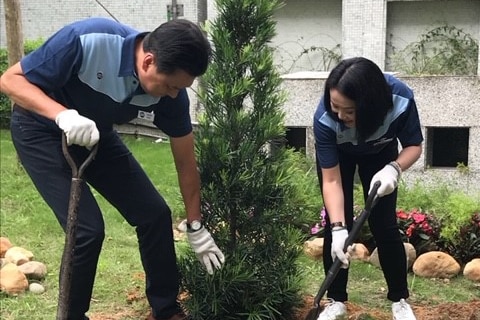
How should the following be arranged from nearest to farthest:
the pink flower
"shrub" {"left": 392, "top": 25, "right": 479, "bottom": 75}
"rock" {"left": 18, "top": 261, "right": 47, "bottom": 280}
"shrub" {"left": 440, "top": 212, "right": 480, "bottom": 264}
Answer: "rock" {"left": 18, "top": 261, "right": 47, "bottom": 280} < "shrub" {"left": 440, "top": 212, "right": 480, "bottom": 264} < the pink flower < "shrub" {"left": 392, "top": 25, "right": 479, "bottom": 75}

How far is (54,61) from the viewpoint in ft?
8.03

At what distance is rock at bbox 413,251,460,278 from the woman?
3.31ft

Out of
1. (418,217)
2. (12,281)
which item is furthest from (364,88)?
(12,281)

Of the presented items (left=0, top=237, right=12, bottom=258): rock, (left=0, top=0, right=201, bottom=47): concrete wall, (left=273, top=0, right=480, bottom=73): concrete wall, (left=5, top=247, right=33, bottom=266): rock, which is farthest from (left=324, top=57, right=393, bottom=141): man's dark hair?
(left=0, top=0, right=201, bottom=47): concrete wall

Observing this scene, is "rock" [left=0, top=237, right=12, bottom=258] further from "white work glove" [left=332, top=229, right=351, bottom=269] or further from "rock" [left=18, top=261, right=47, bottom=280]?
"white work glove" [left=332, top=229, right=351, bottom=269]

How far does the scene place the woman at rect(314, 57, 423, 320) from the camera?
270cm

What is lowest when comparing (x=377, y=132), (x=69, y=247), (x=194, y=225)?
(x=194, y=225)

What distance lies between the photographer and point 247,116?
3.13 meters

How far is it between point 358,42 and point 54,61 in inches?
294

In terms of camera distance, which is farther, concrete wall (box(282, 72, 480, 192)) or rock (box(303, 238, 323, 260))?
concrete wall (box(282, 72, 480, 192))

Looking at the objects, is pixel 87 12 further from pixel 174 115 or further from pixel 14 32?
pixel 174 115

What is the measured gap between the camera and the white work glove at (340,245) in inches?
113

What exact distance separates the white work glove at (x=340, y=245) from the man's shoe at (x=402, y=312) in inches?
17.0

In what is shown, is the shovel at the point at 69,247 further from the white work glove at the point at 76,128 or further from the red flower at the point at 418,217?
the red flower at the point at 418,217
